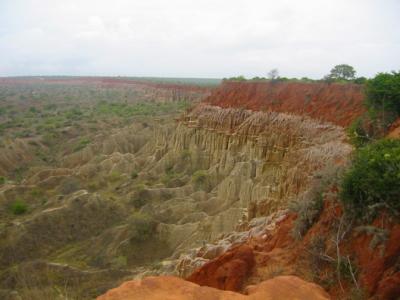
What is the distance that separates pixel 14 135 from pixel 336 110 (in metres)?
36.9

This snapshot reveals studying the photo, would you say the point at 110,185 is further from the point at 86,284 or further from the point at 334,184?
the point at 334,184

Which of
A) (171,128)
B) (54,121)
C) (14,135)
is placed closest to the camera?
(171,128)

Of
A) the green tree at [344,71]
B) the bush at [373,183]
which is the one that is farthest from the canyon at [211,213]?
the green tree at [344,71]

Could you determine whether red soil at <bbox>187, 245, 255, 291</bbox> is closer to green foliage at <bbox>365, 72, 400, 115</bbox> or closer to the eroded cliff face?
the eroded cliff face

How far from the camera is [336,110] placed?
20.5 metres

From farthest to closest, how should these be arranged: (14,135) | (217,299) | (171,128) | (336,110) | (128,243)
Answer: (14,135) → (171,128) → (336,110) → (128,243) → (217,299)

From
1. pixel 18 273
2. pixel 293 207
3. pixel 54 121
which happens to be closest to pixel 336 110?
pixel 293 207

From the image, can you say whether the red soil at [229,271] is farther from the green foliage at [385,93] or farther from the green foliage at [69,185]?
the green foliage at [69,185]

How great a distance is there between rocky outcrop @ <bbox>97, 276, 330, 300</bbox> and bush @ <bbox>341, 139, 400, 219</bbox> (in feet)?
6.30

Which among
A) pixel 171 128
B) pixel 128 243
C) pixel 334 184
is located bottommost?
pixel 128 243

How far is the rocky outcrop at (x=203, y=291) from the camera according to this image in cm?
571

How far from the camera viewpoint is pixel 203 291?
589cm

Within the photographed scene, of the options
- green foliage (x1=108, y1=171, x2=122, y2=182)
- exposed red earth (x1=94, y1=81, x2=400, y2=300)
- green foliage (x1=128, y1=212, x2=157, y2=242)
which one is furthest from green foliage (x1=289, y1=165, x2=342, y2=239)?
green foliage (x1=108, y1=171, x2=122, y2=182)

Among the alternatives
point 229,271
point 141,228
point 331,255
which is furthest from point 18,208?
point 331,255
